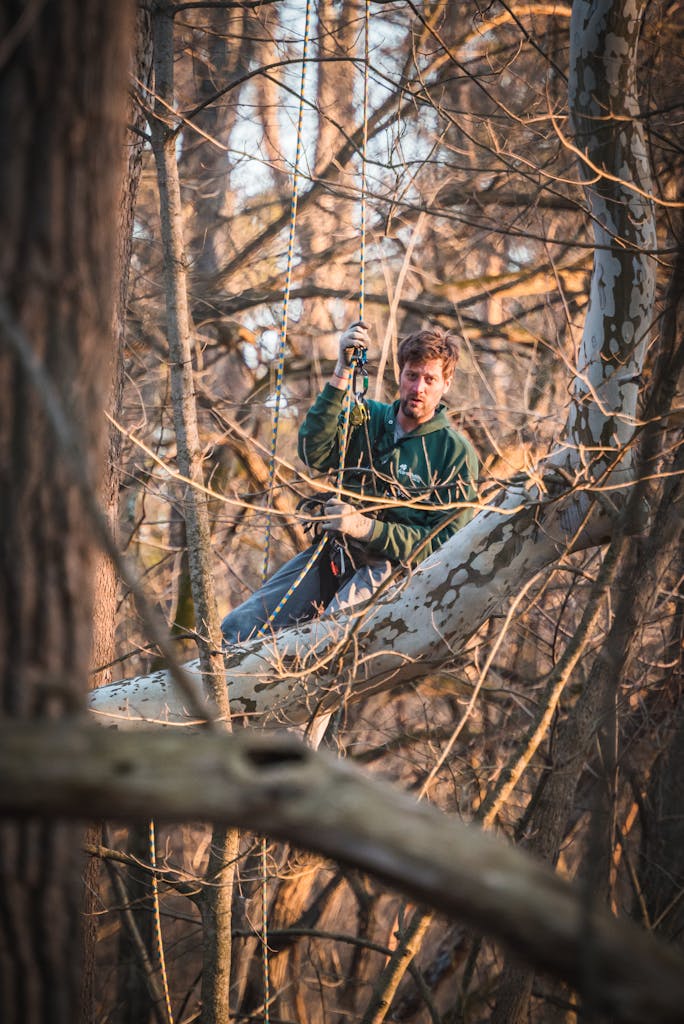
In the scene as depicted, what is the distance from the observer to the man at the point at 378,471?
3.67m

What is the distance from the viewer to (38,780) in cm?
110

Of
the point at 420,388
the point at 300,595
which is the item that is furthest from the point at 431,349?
the point at 300,595

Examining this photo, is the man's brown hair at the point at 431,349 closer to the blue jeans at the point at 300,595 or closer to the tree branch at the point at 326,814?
the blue jeans at the point at 300,595

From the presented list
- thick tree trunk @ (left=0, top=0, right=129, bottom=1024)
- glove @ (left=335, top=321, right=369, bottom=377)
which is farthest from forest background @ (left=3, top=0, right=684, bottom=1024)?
thick tree trunk @ (left=0, top=0, right=129, bottom=1024)

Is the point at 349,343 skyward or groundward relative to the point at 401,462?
skyward

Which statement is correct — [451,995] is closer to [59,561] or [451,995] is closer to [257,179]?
[257,179]

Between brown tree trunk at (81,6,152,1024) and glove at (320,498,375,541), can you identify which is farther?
brown tree trunk at (81,6,152,1024)

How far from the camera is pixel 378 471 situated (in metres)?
3.61

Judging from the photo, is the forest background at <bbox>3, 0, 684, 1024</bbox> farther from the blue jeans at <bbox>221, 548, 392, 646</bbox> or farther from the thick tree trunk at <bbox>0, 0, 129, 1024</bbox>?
the thick tree trunk at <bbox>0, 0, 129, 1024</bbox>

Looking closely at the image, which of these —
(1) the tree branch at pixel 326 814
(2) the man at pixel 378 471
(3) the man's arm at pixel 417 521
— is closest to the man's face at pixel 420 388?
(2) the man at pixel 378 471

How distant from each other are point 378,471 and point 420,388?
1.45ft

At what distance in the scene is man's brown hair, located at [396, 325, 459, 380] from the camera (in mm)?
3848

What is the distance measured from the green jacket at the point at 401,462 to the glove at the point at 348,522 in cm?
9

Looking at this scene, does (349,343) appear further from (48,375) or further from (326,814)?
(326,814)
